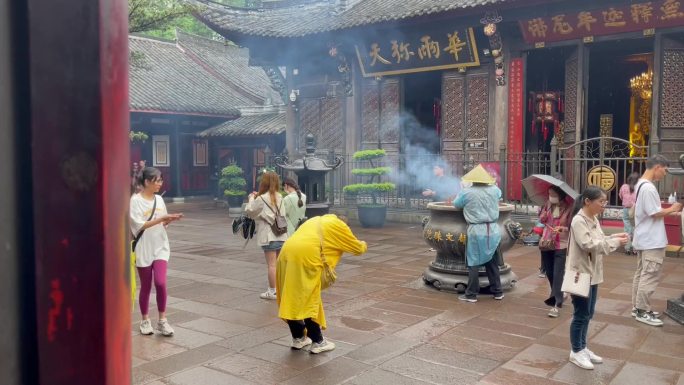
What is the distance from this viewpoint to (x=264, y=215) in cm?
615

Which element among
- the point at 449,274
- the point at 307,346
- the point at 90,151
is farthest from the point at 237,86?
the point at 90,151

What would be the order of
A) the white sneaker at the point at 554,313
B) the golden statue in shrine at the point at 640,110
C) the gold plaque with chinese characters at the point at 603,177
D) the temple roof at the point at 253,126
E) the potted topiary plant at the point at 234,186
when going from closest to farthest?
the white sneaker at the point at 554,313, the gold plaque with chinese characters at the point at 603,177, the golden statue in shrine at the point at 640,110, the potted topiary plant at the point at 234,186, the temple roof at the point at 253,126

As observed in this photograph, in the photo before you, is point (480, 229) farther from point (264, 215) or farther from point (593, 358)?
point (264, 215)

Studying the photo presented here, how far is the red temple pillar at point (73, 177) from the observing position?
612mm

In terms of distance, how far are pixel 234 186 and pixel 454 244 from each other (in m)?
12.0

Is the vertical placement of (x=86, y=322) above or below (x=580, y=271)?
above

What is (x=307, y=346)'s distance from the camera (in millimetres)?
4566

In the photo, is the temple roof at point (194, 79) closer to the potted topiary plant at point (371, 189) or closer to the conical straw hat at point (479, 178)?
the potted topiary plant at point (371, 189)

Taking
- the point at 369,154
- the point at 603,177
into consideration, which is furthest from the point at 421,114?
the point at 603,177

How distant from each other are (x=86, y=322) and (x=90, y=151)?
0.64 ft

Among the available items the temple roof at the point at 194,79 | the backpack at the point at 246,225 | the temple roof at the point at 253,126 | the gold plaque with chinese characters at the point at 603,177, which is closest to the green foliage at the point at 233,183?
the temple roof at the point at 253,126

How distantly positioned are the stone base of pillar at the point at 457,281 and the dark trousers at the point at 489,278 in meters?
0.16

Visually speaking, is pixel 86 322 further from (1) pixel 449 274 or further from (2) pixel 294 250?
(1) pixel 449 274

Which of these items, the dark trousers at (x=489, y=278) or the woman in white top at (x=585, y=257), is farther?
the dark trousers at (x=489, y=278)
